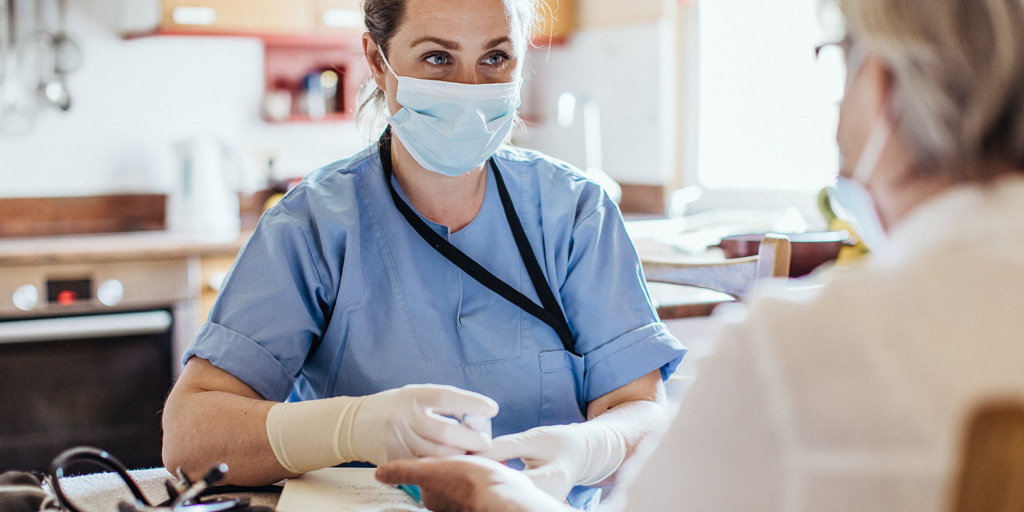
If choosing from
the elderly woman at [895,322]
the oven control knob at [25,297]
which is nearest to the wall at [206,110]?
the oven control knob at [25,297]

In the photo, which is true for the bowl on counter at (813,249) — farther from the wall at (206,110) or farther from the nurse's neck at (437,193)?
the wall at (206,110)

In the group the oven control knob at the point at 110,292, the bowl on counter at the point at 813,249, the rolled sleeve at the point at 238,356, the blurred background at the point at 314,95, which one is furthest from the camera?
the blurred background at the point at 314,95

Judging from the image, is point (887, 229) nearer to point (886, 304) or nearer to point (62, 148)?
point (886, 304)

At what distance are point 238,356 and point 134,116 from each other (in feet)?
8.12

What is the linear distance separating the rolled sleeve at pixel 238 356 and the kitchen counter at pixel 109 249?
1.65m

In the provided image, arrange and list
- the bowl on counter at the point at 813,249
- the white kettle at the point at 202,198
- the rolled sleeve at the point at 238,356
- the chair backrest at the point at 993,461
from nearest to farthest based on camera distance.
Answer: the chair backrest at the point at 993,461 → the rolled sleeve at the point at 238,356 → the bowl on counter at the point at 813,249 → the white kettle at the point at 202,198

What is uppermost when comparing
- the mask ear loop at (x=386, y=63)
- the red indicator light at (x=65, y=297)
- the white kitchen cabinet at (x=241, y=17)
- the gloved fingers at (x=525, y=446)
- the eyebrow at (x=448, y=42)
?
the white kitchen cabinet at (x=241, y=17)

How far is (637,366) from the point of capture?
1.22 metres

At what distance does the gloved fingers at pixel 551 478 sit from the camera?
97cm

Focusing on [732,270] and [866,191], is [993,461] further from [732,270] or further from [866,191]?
[732,270]

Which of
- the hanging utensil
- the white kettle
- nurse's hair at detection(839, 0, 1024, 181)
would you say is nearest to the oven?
the white kettle

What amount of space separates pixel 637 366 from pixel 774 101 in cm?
215

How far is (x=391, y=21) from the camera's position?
50.4 inches

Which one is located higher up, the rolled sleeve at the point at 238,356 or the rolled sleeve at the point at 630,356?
the rolled sleeve at the point at 238,356
